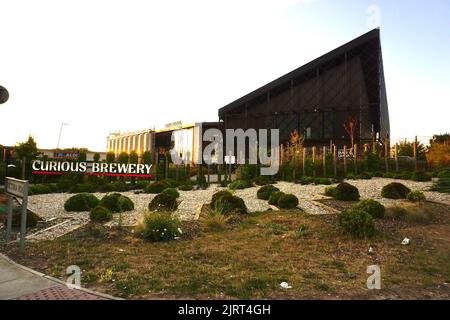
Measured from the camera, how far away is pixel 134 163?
26.7 meters

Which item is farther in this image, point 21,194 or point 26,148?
point 26,148

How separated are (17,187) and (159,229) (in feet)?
11.3

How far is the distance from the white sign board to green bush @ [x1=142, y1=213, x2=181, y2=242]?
9.45ft

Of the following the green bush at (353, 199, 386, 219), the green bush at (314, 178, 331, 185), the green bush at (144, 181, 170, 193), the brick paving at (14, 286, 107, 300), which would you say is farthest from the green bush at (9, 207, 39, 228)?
the green bush at (314, 178, 331, 185)

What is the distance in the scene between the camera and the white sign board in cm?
756

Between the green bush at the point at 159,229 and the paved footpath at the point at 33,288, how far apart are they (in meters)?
2.91

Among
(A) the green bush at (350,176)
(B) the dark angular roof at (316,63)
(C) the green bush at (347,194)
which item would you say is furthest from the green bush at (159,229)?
(B) the dark angular roof at (316,63)

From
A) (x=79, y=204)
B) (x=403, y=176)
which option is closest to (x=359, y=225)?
(x=79, y=204)

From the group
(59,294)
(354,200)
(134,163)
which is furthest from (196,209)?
(134,163)

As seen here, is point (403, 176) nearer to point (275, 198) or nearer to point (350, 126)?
point (275, 198)

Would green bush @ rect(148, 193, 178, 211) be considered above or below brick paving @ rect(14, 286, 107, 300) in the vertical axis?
above

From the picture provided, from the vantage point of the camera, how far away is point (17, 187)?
7.99m

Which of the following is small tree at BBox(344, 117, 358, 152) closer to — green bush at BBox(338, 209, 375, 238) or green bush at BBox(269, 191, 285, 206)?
green bush at BBox(269, 191, 285, 206)
